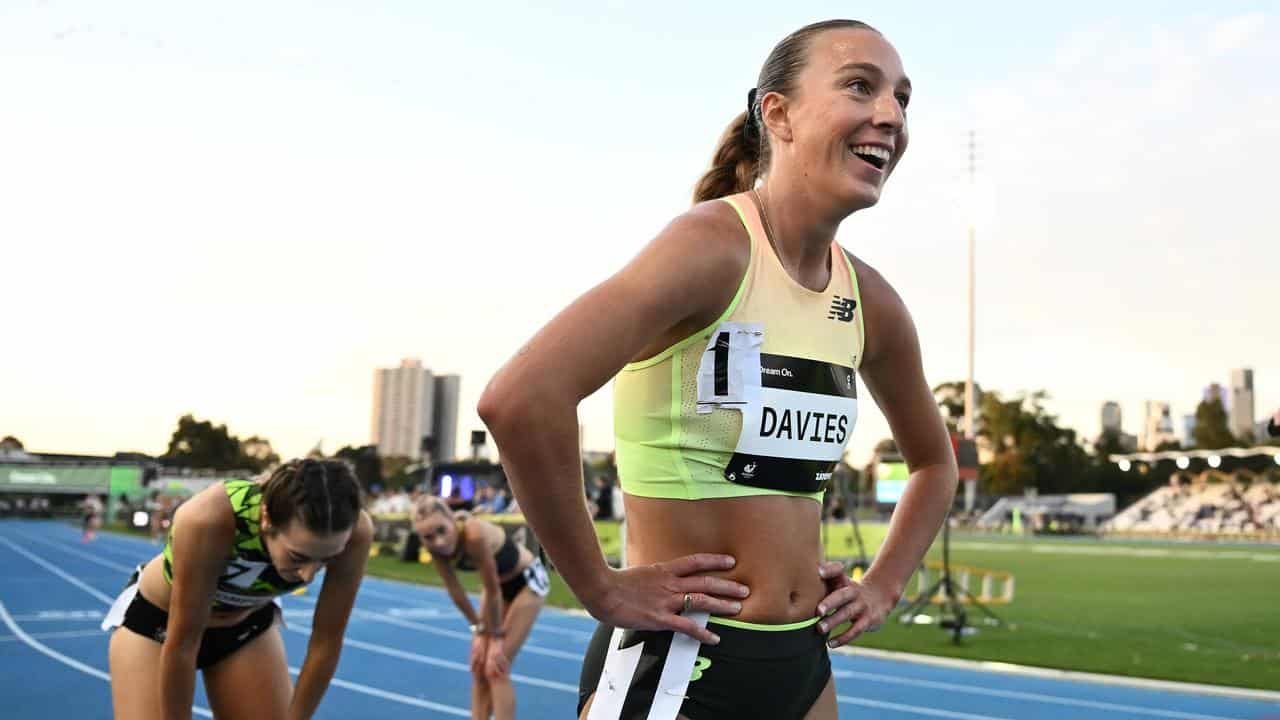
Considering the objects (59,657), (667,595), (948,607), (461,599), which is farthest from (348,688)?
(948,607)

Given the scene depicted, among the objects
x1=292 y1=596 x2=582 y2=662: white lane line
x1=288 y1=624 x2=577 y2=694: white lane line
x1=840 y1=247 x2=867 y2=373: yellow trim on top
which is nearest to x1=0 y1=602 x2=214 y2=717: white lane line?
x1=288 y1=624 x2=577 y2=694: white lane line

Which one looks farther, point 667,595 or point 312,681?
point 312,681

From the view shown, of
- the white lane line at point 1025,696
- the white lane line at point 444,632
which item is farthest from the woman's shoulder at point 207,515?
the white lane line at point 444,632

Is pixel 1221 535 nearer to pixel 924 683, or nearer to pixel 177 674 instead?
pixel 924 683

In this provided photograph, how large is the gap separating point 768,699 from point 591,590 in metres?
0.37

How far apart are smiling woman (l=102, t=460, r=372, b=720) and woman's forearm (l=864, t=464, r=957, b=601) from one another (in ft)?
6.39

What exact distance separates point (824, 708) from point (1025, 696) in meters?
8.52

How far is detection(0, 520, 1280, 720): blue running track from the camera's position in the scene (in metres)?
9.00

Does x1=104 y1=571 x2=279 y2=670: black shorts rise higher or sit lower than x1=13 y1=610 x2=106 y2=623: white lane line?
higher

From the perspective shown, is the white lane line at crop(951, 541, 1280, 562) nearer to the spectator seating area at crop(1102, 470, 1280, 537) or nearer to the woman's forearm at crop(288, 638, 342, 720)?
the spectator seating area at crop(1102, 470, 1280, 537)

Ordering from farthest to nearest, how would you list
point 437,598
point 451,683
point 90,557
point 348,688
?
point 90,557 → point 437,598 → point 451,683 → point 348,688

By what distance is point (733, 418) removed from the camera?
1773 millimetres

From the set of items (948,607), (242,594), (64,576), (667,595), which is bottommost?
(64,576)

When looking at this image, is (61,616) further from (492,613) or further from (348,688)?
(492,613)
